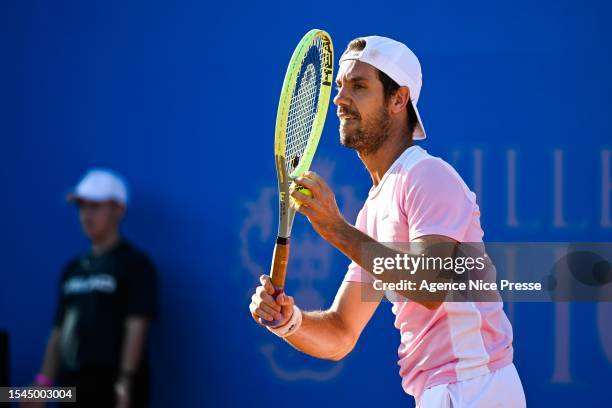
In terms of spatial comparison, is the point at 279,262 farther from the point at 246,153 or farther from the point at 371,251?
the point at 246,153

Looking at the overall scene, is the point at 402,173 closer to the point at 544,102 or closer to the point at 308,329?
the point at 308,329

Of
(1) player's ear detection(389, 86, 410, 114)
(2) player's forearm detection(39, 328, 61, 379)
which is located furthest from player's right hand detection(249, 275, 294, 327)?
(2) player's forearm detection(39, 328, 61, 379)

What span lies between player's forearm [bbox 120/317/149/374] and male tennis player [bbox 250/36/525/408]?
4.87 ft

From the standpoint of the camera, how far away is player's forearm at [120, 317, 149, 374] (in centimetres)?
484

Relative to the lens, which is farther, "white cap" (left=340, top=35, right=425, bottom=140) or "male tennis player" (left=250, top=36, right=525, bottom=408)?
"white cap" (left=340, top=35, right=425, bottom=140)

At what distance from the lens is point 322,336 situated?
3555 mm

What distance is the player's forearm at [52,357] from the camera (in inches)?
199

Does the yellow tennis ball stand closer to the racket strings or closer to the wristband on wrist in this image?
the racket strings

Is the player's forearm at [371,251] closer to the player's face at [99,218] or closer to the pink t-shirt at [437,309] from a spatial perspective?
the pink t-shirt at [437,309]

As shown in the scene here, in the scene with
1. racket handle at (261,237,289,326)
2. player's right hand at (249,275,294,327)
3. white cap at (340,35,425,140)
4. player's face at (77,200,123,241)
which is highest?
white cap at (340,35,425,140)

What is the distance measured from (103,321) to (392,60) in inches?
81.4

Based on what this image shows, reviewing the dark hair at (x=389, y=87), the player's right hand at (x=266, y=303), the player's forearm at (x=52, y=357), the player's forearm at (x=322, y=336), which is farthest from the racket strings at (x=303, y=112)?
the player's forearm at (x=52, y=357)

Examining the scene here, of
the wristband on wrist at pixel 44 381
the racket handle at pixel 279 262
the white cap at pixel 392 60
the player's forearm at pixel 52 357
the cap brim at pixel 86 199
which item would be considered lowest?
the wristband on wrist at pixel 44 381

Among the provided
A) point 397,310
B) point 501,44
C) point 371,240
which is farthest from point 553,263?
point 371,240
